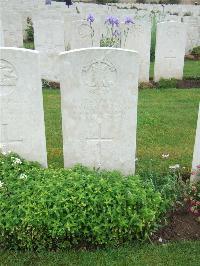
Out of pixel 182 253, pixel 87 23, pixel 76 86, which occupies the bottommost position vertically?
pixel 182 253

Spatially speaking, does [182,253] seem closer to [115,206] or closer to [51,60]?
[115,206]

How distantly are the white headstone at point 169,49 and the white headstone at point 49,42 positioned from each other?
2.59 metres

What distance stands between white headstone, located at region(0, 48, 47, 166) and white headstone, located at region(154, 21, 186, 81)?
21.1 ft

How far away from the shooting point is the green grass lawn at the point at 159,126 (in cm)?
539

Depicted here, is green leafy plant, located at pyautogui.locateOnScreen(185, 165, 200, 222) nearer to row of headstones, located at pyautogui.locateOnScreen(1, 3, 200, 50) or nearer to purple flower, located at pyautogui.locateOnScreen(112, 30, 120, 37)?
purple flower, located at pyautogui.locateOnScreen(112, 30, 120, 37)

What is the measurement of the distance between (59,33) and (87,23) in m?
0.86

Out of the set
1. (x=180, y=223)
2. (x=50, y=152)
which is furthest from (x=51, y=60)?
(x=180, y=223)

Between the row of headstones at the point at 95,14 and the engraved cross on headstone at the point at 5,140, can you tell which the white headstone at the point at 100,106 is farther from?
the row of headstones at the point at 95,14

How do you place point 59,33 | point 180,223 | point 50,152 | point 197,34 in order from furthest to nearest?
1. point 197,34
2. point 59,33
3. point 50,152
4. point 180,223

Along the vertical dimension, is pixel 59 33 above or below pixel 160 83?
above

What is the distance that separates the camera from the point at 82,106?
13.8 feet

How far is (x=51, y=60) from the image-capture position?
32.9ft

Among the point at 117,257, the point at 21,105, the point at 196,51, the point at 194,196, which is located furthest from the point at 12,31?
the point at 117,257

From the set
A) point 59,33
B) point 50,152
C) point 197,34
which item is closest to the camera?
point 50,152
